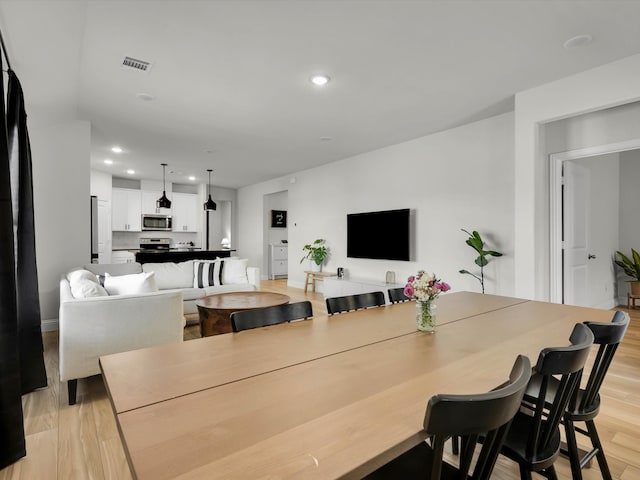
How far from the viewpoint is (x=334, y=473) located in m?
0.67

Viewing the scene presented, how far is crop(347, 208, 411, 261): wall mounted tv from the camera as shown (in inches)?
214

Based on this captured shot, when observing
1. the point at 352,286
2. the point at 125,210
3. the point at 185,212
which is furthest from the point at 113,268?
the point at 185,212

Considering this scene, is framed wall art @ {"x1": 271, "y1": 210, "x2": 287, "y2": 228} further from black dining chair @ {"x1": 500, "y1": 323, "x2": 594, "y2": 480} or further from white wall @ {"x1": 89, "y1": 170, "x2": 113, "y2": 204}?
black dining chair @ {"x1": 500, "y1": 323, "x2": 594, "y2": 480}

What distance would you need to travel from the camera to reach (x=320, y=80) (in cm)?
337

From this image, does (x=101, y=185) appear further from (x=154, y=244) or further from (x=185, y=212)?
(x=185, y=212)

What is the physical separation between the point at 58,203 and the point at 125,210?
13.5ft

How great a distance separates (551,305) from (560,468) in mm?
992

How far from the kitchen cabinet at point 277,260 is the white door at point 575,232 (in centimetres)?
660

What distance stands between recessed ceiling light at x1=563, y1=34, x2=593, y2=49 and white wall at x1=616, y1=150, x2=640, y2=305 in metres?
4.31

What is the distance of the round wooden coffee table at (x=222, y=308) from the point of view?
3.40 m

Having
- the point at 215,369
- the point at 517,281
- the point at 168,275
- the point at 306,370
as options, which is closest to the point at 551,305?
the point at 517,281

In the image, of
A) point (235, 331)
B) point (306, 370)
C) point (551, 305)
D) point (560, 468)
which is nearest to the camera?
point (306, 370)

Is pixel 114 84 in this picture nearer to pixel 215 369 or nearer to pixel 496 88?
pixel 215 369

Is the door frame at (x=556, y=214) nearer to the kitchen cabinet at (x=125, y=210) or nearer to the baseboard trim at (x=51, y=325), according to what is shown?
the baseboard trim at (x=51, y=325)
